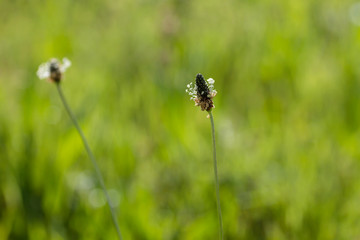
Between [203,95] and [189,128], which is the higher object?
[189,128]

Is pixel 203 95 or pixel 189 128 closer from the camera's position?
pixel 203 95

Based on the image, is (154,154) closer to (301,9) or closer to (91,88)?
(91,88)

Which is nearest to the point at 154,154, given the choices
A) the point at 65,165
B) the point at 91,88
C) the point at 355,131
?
the point at 65,165

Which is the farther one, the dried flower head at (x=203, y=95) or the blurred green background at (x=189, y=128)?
the blurred green background at (x=189, y=128)

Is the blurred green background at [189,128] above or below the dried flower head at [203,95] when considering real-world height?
above

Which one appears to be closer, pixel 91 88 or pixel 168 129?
pixel 168 129

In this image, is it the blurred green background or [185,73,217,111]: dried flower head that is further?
the blurred green background

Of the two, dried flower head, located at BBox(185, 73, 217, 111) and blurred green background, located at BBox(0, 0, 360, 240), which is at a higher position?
blurred green background, located at BBox(0, 0, 360, 240)

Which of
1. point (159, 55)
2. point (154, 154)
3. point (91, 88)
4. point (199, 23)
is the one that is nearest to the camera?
point (154, 154)
